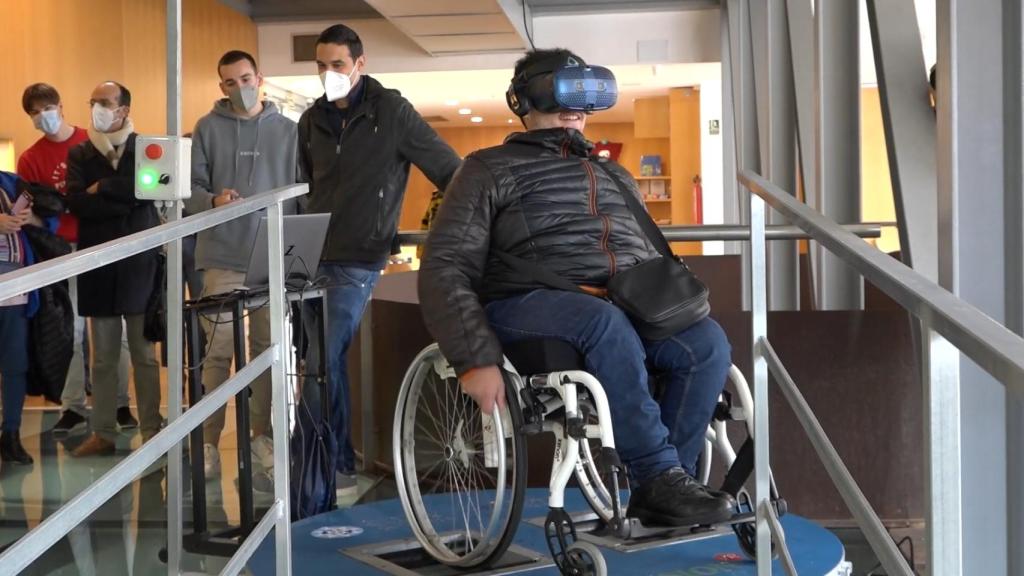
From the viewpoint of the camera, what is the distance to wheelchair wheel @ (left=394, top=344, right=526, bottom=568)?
2646 mm

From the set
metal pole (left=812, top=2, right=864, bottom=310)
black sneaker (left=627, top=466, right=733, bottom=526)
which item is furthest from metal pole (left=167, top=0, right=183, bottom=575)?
metal pole (left=812, top=2, right=864, bottom=310)

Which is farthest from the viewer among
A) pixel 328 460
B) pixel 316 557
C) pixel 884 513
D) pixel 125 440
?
pixel 125 440

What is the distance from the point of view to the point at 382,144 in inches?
149

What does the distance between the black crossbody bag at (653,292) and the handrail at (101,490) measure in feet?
2.36

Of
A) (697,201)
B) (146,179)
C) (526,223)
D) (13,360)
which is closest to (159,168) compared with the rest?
(146,179)

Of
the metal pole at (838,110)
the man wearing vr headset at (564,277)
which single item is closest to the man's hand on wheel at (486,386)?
the man wearing vr headset at (564,277)

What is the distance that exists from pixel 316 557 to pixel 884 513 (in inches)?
73.2

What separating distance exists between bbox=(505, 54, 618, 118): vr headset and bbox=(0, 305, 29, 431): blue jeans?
267 cm

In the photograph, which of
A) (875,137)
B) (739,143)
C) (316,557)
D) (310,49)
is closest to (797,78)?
(739,143)

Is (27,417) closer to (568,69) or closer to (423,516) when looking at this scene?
(423,516)

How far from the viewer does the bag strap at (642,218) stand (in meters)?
2.86

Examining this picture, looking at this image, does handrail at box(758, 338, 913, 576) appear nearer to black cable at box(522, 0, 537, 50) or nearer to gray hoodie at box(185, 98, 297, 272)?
gray hoodie at box(185, 98, 297, 272)

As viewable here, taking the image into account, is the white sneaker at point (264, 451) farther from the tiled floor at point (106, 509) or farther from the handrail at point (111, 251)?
the handrail at point (111, 251)

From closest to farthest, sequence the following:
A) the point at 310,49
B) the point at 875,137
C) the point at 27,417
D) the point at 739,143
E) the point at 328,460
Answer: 1. the point at 328,460
2. the point at 27,417
3. the point at 739,143
4. the point at 310,49
5. the point at 875,137
